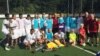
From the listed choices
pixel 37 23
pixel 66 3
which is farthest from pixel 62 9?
pixel 37 23

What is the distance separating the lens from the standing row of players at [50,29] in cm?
2112

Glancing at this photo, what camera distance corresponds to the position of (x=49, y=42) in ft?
67.5

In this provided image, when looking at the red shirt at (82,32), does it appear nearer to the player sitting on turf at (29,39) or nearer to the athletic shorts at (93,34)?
the athletic shorts at (93,34)

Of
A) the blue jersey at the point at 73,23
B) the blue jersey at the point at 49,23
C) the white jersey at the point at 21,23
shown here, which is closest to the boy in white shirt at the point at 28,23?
the white jersey at the point at 21,23

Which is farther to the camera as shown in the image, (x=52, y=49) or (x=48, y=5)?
(x=48, y=5)

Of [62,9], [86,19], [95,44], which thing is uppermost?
[86,19]

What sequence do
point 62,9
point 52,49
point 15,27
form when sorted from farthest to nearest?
point 62,9 < point 15,27 < point 52,49

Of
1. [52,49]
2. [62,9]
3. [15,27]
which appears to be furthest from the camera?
[62,9]

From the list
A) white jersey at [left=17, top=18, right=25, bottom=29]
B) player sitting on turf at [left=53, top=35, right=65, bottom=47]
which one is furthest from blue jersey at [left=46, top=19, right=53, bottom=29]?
white jersey at [left=17, top=18, right=25, bottom=29]

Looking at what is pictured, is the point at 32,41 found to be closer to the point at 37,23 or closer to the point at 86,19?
the point at 37,23

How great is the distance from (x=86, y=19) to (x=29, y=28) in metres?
3.47

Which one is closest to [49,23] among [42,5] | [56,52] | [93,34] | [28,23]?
[28,23]

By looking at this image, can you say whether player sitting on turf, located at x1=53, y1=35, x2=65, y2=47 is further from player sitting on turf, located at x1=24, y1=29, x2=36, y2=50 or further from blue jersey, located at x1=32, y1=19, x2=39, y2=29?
blue jersey, located at x1=32, y1=19, x2=39, y2=29

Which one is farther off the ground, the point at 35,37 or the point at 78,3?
the point at 35,37
